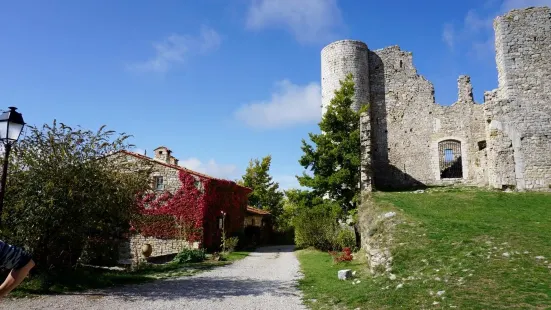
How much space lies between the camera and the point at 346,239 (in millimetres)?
20531

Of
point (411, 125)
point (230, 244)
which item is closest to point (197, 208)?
point (230, 244)

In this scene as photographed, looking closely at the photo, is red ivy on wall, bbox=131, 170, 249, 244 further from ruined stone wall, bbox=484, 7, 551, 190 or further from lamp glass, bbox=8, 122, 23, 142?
lamp glass, bbox=8, 122, 23, 142

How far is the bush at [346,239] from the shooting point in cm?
2041

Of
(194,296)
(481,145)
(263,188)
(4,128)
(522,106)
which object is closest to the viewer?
(4,128)

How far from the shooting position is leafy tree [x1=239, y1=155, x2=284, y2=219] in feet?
137

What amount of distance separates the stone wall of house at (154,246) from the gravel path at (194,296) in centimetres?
1030

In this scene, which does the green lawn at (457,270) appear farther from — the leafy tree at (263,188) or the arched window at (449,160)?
the leafy tree at (263,188)

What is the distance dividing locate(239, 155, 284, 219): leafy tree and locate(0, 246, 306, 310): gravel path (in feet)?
87.6

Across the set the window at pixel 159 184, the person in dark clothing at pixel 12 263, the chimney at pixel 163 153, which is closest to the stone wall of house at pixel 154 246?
the window at pixel 159 184

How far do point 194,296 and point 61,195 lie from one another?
15.2ft

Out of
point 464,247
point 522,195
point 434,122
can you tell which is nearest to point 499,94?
point 434,122

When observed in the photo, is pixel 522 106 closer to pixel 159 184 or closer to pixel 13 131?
pixel 159 184

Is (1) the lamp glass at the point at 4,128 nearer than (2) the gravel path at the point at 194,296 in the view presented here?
Yes

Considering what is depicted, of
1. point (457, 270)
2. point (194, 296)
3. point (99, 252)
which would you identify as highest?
point (457, 270)
